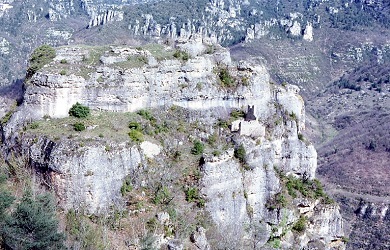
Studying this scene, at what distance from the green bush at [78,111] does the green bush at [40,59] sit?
4820mm

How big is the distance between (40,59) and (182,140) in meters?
14.0

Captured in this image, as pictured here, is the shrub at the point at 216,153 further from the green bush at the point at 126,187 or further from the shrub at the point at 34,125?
the shrub at the point at 34,125

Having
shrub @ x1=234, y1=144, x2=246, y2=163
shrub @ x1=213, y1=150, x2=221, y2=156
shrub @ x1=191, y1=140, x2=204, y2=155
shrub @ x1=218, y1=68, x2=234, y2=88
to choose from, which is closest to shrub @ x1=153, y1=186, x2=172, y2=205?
shrub @ x1=213, y1=150, x2=221, y2=156

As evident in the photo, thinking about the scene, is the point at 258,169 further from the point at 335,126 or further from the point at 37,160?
the point at 335,126

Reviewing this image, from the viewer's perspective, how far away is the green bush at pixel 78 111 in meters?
44.1

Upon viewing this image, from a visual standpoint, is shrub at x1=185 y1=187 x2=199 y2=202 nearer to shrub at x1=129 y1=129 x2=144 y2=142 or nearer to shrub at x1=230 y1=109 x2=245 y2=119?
shrub at x1=129 y1=129 x2=144 y2=142

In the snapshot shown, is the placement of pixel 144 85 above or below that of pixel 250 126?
above

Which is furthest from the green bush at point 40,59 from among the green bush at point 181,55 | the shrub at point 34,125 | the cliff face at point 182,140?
the green bush at point 181,55

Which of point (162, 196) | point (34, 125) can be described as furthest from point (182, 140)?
point (34, 125)

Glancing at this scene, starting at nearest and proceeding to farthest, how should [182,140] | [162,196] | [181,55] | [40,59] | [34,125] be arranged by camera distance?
[162,196] < [34,125] < [182,140] < [40,59] < [181,55]

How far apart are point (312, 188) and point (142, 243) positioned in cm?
2325

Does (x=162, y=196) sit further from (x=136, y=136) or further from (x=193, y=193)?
A: (x=136, y=136)

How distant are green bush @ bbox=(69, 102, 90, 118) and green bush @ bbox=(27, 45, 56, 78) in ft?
15.8

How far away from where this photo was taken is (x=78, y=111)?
145ft
